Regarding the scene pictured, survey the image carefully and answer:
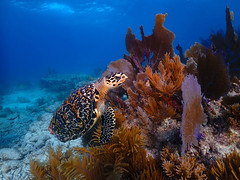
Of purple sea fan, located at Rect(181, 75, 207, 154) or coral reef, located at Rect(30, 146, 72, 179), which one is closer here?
purple sea fan, located at Rect(181, 75, 207, 154)

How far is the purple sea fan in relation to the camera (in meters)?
1.49

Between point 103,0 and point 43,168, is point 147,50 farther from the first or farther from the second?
point 103,0

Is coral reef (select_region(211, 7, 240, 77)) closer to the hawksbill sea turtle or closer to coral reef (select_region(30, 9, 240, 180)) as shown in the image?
coral reef (select_region(30, 9, 240, 180))

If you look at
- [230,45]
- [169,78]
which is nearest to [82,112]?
[169,78]

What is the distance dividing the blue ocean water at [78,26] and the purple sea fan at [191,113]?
887 cm

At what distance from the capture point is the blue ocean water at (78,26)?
46.7 m

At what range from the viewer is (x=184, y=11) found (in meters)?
67.9

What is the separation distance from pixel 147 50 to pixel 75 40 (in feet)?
445

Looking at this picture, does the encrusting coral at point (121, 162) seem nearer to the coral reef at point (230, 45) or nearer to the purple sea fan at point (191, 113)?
the purple sea fan at point (191, 113)

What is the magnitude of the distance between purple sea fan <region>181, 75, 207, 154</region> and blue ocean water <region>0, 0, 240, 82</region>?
29.1ft

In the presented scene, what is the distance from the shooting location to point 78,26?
78.7m

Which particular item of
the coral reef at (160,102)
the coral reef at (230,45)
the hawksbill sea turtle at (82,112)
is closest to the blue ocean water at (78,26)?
the coral reef at (230,45)

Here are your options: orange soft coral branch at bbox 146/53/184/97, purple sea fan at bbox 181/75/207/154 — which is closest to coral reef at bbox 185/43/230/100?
orange soft coral branch at bbox 146/53/184/97

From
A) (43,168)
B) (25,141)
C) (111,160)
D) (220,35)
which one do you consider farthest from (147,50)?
(25,141)
